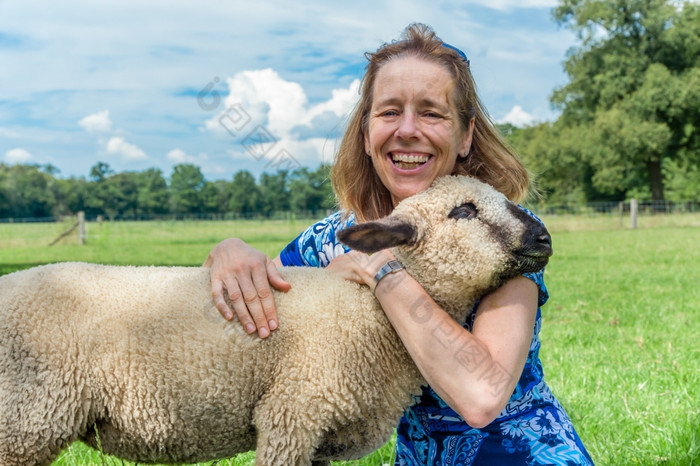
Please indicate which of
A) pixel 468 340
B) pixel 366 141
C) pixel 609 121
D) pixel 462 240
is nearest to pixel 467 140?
pixel 366 141

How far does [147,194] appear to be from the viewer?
4300 cm

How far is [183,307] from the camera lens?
2281 millimetres

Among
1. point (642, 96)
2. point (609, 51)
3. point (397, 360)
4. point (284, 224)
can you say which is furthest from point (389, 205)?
point (609, 51)

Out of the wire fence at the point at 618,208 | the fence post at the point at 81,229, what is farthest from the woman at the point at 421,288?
the wire fence at the point at 618,208

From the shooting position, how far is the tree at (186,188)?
3453 cm

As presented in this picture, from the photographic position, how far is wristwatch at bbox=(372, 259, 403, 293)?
231 centimetres

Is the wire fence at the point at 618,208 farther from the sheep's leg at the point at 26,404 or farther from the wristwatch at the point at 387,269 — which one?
the sheep's leg at the point at 26,404

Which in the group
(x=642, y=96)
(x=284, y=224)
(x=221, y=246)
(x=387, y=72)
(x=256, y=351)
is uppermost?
(x=642, y=96)

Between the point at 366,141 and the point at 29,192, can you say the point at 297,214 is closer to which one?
the point at 366,141

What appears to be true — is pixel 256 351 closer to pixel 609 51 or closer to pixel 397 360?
pixel 397 360

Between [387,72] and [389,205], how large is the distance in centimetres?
66

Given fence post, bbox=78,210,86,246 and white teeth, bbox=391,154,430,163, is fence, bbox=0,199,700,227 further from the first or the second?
white teeth, bbox=391,154,430,163

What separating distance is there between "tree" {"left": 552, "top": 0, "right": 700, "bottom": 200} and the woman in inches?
1591

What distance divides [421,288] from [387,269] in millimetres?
147
